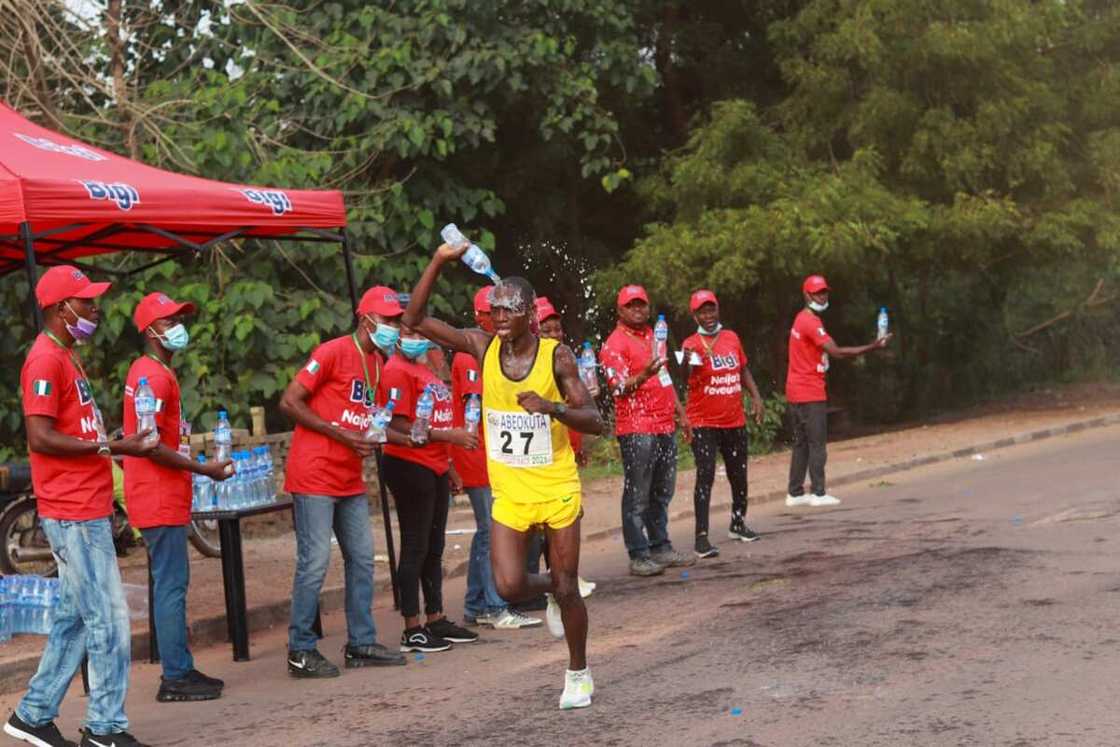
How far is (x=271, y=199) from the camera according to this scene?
36.2ft

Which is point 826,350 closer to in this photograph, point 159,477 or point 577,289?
point 159,477

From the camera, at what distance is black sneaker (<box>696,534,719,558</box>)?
40.9 feet

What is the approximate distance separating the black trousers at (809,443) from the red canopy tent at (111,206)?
4954 millimetres

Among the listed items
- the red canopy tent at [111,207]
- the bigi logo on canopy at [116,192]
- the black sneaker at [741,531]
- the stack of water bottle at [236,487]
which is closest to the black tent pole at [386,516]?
the red canopy tent at [111,207]

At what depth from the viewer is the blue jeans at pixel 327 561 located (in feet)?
30.0

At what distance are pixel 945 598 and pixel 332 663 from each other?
3.65 meters

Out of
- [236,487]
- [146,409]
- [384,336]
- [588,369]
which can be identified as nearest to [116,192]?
[236,487]

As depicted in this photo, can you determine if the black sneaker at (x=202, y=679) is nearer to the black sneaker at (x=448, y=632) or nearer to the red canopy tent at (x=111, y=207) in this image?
the black sneaker at (x=448, y=632)

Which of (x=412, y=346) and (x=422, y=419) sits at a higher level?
(x=412, y=346)

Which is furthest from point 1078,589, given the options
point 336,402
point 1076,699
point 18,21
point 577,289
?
point 577,289

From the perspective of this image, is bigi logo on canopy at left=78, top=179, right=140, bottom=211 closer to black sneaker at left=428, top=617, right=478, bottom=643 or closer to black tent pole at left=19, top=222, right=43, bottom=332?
black tent pole at left=19, top=222, right=43, bottom=332

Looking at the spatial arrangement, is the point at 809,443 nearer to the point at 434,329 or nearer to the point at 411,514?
the point at 411,514

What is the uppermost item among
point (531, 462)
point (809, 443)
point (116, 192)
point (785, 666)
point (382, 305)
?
point (116, 192)

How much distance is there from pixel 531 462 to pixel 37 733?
262 centimetres
